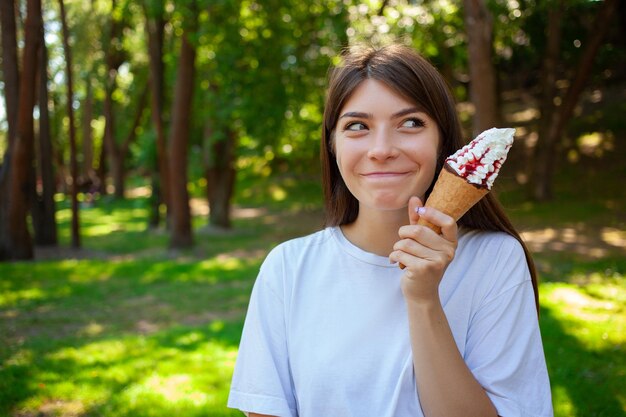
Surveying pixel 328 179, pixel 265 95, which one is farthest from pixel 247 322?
pixel 265 95

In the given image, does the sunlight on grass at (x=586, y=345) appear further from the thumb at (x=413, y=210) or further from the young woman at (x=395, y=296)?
the thumb at (x=413, y=210)

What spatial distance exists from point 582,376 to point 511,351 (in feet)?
11.3

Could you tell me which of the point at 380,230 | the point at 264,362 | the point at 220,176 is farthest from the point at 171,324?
the point at 220,176

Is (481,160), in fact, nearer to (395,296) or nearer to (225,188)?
(395,296)

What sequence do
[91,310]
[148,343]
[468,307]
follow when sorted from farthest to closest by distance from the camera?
Answer: [91,310] < [148,343] < [468,307]

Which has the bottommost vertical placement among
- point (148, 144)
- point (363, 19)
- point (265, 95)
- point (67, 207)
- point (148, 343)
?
point (67, 207)

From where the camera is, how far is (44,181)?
1438 cm

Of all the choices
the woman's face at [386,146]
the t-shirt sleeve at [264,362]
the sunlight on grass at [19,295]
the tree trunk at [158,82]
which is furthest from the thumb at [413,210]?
the tree trunk at [158,82]

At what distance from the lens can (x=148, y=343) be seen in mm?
6934

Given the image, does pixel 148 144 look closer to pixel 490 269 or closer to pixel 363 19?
pixel 363 19

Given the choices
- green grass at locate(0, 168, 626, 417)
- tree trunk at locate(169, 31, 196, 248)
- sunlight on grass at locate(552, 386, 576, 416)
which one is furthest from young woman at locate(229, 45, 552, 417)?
tree trunk at locate(169, 31, 196, 248)

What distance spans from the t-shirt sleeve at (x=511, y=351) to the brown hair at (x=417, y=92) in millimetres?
224

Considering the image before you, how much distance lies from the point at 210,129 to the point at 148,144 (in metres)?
2.31

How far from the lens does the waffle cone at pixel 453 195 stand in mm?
1889
